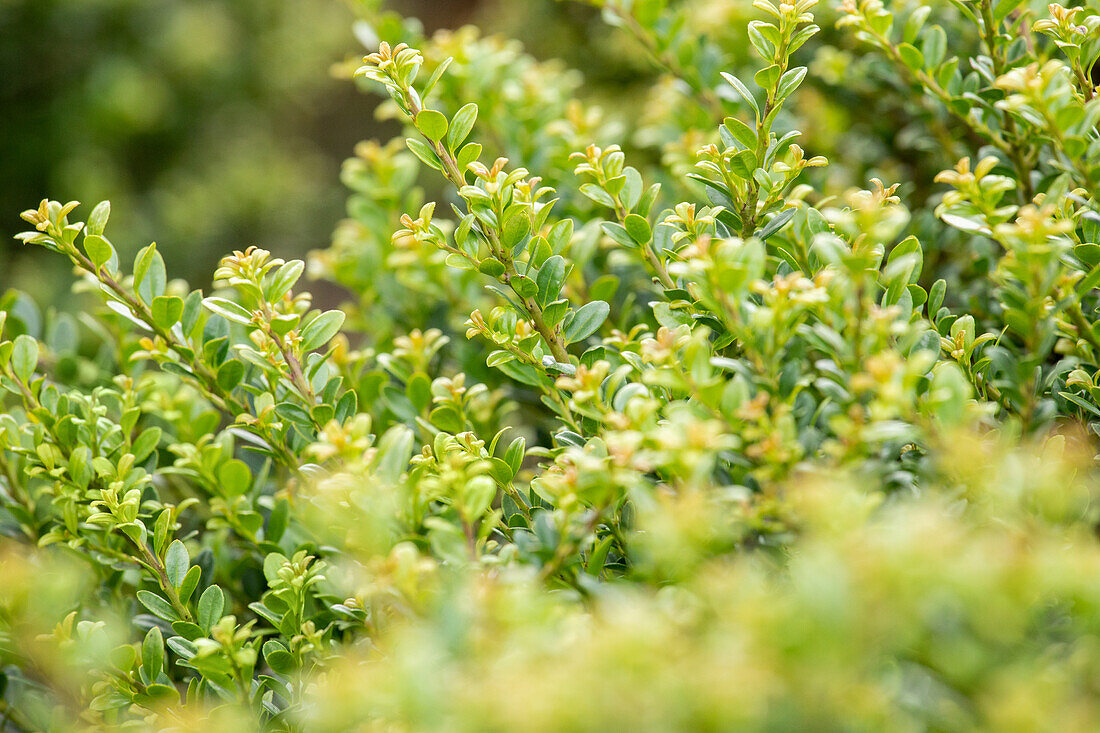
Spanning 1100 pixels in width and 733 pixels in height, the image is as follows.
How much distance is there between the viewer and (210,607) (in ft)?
2.77

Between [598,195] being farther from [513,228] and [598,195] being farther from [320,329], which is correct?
[320,329]

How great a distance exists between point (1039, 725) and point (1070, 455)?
0.28 m

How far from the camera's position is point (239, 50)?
344 centimetres

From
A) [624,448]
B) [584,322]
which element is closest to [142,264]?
[584,322]

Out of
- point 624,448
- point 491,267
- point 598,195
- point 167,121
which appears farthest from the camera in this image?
point 167,121

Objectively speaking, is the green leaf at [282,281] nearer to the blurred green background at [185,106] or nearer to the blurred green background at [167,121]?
the blurred green background at [185,106]

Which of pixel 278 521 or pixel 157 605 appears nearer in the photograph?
pixel 157 605

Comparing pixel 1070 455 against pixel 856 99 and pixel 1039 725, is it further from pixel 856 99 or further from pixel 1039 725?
pixel 856 99

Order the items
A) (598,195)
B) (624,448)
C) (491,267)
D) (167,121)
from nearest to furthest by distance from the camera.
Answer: (624,448), (491,267), (598,195), (167,121)

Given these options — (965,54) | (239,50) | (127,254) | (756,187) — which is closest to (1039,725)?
(756,187)

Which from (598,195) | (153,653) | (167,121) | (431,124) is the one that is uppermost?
(431,124)

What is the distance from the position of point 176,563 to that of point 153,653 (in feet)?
0.30

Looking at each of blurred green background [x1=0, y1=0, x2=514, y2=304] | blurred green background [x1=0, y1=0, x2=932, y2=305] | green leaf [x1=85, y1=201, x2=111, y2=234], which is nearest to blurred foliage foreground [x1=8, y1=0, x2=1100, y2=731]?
green leaf [x1=85, y1=201, x2=111, y2=234]

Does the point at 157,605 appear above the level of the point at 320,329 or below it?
below
